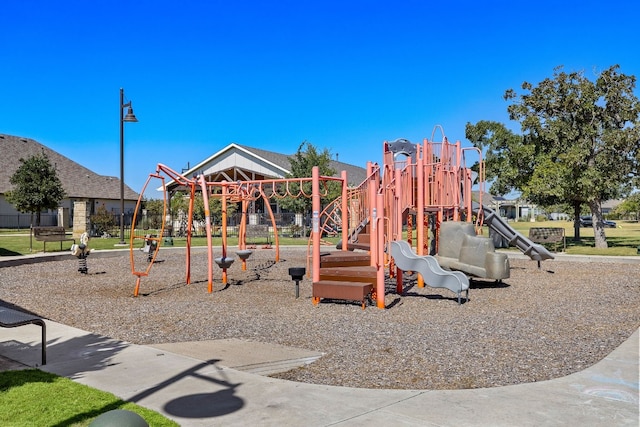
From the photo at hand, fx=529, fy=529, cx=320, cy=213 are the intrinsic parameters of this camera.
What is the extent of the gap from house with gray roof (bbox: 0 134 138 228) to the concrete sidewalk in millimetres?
42540

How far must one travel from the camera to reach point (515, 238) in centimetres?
1617

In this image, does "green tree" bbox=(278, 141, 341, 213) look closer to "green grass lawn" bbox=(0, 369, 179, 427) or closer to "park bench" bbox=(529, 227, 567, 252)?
"park bench" bbox=(529, 227, 567, 252)

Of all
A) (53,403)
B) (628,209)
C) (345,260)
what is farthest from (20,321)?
(628,209)

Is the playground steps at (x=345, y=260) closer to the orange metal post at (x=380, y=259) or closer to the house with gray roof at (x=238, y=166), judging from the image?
the orange metal post at (x=380, y=259)

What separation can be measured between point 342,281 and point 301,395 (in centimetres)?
599

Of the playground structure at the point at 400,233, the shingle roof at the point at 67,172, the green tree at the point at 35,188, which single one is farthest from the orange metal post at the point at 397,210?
the shingle roof at the point at 67,172

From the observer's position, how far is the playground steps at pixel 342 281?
10211mm

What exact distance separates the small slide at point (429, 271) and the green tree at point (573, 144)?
44.3 feet

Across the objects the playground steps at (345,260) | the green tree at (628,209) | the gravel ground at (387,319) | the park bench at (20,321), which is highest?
the green tree at (628,209)

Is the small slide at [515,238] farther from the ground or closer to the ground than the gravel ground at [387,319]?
farther from the ground

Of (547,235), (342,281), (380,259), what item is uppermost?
(547,235)

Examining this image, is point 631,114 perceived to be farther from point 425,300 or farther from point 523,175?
point 425,300

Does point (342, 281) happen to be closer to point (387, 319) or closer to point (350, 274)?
point (350, 274)

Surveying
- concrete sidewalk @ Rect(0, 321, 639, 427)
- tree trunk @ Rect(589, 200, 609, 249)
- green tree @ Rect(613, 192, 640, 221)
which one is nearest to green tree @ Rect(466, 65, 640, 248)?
tree trunk @ Rect(589, 200, 609, 249)
